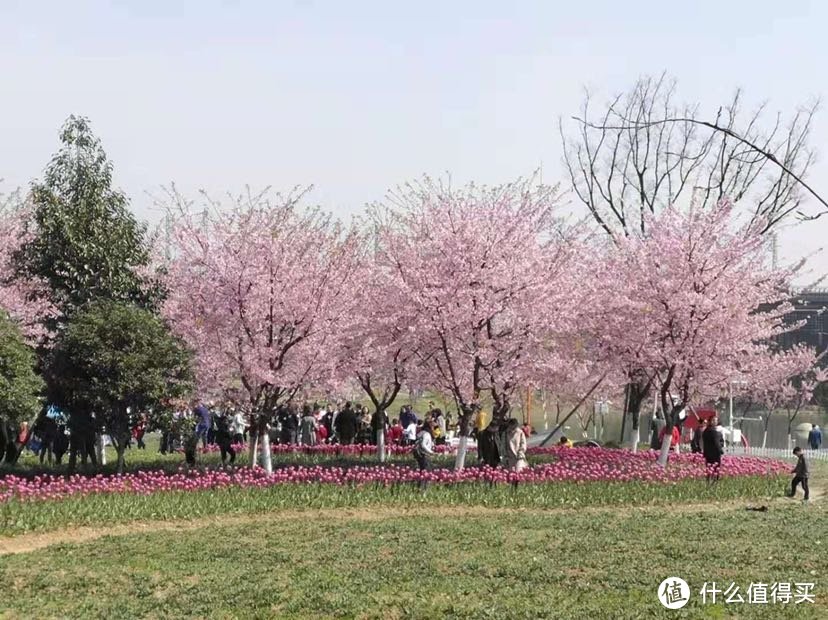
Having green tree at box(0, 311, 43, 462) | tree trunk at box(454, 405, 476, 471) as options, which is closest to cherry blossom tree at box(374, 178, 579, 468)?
tree trunk at box(454, 405, 476, 471)

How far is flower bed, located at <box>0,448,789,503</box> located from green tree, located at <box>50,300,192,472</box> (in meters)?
1.36

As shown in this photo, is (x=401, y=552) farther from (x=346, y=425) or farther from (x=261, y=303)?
(x=346, y=425)

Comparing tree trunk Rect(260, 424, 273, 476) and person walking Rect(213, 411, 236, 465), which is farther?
person walking Rect(213, 411, 236, 465)

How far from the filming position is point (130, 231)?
23.7 metres

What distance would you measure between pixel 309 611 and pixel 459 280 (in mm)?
13003

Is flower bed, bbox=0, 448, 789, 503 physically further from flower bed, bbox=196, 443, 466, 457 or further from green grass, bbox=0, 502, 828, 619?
flower bed, bbox=196, 443, 466, 457

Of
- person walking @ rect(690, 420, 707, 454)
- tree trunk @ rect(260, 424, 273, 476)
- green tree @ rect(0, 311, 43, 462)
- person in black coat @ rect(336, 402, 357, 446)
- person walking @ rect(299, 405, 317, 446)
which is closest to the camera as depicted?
green tree @ rect(0, 311, 43, 462)

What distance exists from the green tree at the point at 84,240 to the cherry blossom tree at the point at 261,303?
118 cm

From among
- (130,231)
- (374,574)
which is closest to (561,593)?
(374,574)

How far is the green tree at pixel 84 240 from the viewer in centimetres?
2308

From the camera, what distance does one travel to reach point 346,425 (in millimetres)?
30219

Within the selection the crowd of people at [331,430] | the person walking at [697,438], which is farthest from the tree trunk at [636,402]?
the crowd of people at [331,430]

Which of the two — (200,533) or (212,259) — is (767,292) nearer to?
(212,259)

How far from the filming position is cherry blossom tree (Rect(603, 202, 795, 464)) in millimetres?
24672
